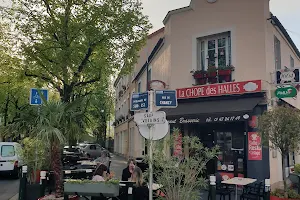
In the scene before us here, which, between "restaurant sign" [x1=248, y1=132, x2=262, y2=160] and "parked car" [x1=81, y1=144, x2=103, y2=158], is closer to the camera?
"restaurant sign" [x1=248, y1=132, x2=262, y2=160]

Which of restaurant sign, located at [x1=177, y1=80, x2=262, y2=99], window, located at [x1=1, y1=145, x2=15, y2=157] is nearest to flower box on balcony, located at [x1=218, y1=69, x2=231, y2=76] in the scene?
restaurant sign, located at [x1=177, y1=80, x2=262, y2=99]

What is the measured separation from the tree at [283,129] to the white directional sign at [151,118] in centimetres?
413

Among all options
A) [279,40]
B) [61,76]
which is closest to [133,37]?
[61,76]

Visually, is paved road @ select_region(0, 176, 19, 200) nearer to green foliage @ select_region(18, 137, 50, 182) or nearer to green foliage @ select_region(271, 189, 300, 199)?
green foliage @ select_region(18, 137, 50, 182)

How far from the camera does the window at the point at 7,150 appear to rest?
14906 millimetres

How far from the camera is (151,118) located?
19.5ft

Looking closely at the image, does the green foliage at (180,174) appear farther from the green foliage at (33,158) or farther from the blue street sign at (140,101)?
the green foliage at (33,158)

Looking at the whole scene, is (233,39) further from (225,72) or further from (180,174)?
(180,174)

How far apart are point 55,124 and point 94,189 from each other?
201cm

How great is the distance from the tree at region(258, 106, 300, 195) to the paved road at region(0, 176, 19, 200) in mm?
8469

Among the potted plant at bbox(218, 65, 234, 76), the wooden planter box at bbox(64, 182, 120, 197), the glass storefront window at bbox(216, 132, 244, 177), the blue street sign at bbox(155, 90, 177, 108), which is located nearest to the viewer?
the blue street sign at bbox(155, 90, 177, 108)

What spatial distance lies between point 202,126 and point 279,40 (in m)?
5.01

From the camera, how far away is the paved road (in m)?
10.8

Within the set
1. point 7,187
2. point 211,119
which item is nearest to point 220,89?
point 211,119
